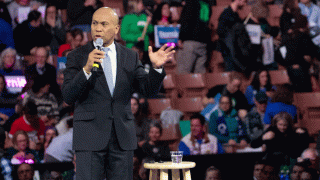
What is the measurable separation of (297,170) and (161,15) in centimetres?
303

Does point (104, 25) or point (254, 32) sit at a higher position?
point (254, 32)

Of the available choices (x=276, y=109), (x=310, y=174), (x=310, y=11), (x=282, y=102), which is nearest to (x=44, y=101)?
(x=276, y=109)

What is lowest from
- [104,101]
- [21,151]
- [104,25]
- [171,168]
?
[21,151]

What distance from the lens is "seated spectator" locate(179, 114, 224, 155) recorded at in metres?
5.46

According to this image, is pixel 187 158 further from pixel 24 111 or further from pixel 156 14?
pixel 156 14

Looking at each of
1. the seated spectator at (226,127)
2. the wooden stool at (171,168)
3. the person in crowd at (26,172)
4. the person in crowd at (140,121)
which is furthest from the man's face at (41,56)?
the wooden stool at (171,168)

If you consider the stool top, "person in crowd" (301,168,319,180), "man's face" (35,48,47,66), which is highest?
"man's face" (35,48,47,66)

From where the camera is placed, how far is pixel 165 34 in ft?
22.6

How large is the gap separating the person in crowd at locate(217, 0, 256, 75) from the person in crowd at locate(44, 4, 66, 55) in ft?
6.72

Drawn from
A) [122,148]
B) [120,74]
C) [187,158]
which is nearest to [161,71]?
[120,74]

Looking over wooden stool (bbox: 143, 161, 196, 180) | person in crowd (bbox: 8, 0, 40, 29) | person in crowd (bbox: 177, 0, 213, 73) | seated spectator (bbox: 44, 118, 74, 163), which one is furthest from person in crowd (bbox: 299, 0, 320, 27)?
wooden stool (bbox: 143, 161, 196, 180)

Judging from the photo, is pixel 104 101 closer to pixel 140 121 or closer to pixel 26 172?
pixel 26 172

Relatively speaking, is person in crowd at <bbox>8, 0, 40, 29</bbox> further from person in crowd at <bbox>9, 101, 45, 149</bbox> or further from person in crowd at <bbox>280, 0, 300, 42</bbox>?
person in crowd at <bbox>280, 0, 300, 42</bbox>

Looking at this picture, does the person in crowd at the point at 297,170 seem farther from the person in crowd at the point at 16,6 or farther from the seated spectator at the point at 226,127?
the person in crowd at the point at 16,6
